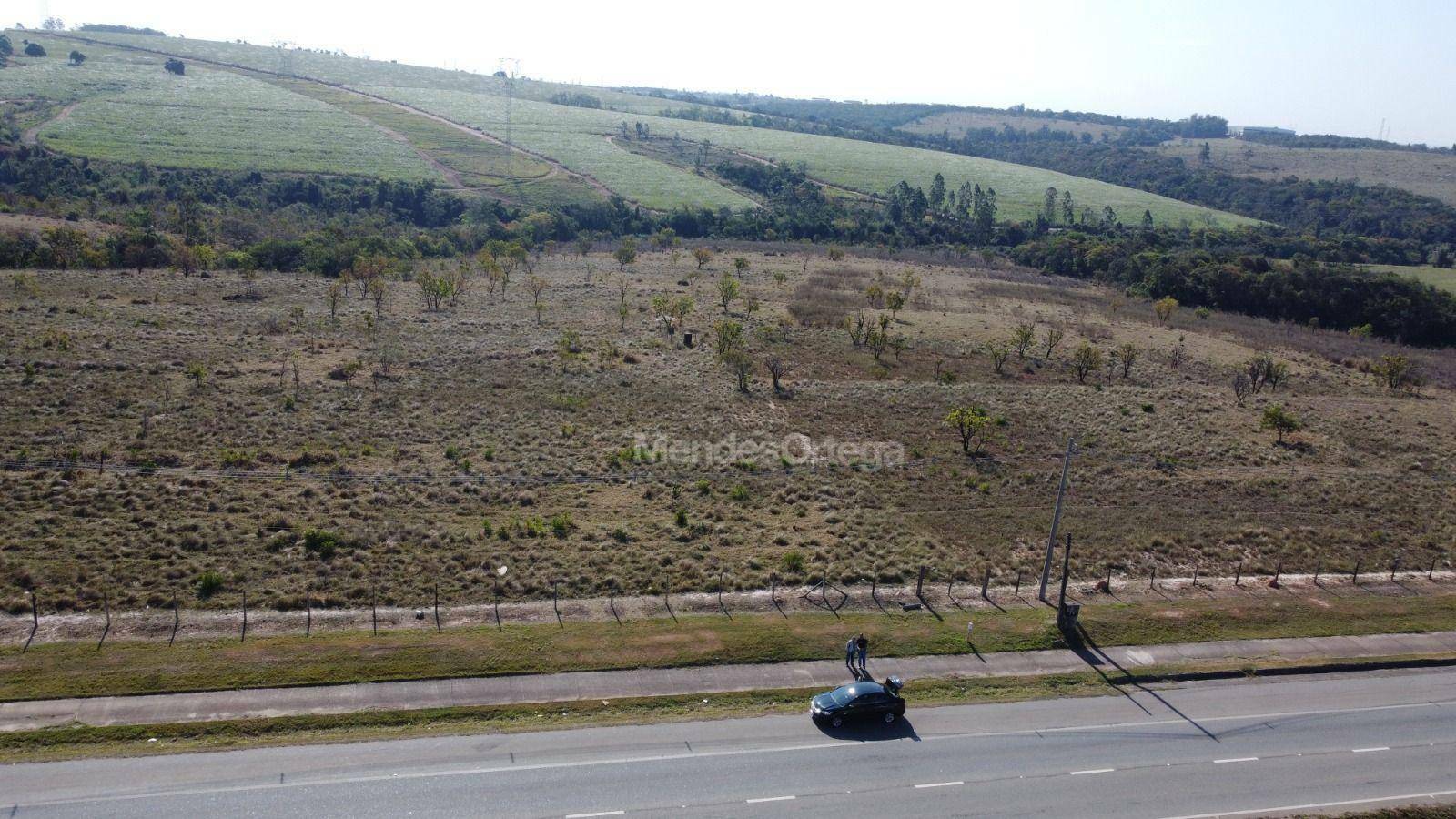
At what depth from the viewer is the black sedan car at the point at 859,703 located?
25.5 m

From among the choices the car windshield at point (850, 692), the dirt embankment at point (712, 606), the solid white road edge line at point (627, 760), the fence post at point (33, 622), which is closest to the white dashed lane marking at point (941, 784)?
the solid white road edge line at point (627, 760)

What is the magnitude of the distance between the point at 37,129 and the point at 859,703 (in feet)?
567

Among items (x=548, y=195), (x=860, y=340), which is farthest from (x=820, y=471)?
(x=548, y=195)

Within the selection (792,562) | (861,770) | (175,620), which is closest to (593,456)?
(792,562)

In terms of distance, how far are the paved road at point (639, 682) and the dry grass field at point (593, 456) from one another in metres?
5.59

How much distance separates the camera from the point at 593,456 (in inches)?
1853

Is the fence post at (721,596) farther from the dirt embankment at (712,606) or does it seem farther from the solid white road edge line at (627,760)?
the solid white road edge line at (627,760)

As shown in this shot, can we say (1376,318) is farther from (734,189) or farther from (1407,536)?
(734,189)

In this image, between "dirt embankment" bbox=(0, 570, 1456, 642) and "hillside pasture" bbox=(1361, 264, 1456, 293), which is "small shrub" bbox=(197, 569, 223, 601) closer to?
"dirt embankment" bbox=(0, 570, 1456, 642)

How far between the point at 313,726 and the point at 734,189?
16590 cm

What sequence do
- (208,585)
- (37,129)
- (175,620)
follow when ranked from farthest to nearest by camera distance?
(37,129), (208,585), (175,620)

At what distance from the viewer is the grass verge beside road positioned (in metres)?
25.8

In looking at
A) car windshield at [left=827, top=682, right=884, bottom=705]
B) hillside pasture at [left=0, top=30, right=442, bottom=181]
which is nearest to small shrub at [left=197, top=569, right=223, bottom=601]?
car windshield at [left=827, top=682, right=884, bottom=705]

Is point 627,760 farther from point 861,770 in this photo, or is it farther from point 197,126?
point 197,126
